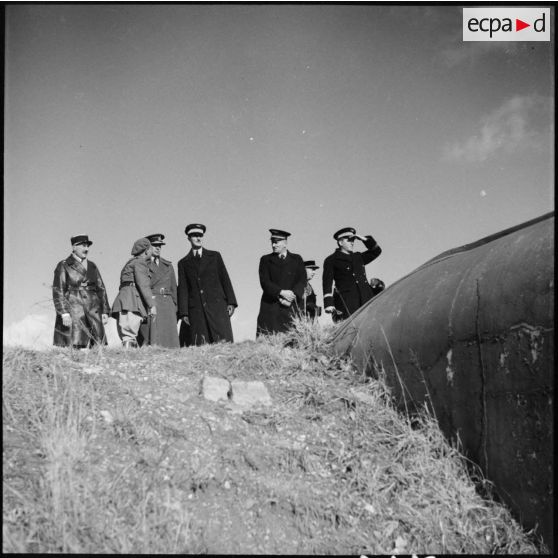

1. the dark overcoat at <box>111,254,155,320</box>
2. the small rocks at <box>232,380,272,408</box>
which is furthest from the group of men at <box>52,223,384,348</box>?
the small rocks at <box>232,380,272,408</box>

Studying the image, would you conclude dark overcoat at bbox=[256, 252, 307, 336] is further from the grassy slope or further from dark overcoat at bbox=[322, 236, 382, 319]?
the grassy slope

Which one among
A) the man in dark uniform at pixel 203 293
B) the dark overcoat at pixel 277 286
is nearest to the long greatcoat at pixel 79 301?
the man in dark uniform at pixel 203 293

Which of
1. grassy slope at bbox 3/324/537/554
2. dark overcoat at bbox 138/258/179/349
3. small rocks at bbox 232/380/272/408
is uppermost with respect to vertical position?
dark overcoat at bbox 138/258/179/349

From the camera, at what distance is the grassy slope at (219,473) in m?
2.67

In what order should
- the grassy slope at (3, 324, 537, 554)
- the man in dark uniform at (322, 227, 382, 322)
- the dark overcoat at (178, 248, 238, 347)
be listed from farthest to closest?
the man in dark uniform at (322, 227, 382, 322)
the dark overcoat at (178, 248, 238, 347)
the grassy slope at (3, 324, 537, 554)

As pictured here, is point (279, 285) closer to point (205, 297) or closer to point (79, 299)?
point (205, 297)

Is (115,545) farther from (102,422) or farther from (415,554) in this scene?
(415,554)

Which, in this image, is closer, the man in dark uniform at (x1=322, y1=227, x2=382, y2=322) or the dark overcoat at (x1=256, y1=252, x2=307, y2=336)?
the dark overcoat at (x1=256, y1=252, x2=307, y2=336)

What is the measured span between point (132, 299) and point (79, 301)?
0.61 metres

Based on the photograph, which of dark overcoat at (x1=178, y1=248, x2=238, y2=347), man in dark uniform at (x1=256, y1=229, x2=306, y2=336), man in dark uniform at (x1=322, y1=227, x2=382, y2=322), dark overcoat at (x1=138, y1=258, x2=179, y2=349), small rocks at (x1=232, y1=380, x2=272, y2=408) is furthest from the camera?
man in dark uniform at (x1=322, y1=227, x2=382, y2=322)

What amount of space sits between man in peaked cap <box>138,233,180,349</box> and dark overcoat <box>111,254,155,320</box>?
127 millimetres

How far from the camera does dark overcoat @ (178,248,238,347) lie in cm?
692

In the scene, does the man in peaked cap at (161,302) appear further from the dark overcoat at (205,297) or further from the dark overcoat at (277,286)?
the dark overcoat at (277,286)

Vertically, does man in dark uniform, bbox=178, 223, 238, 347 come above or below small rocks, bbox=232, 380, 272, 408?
above
